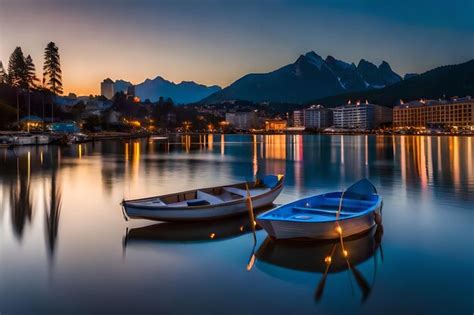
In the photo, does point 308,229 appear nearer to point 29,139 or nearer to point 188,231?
point 188,231

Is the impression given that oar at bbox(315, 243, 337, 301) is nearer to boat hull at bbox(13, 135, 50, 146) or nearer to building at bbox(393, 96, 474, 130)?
boat hull at bbox(13, 135, 50, 146)

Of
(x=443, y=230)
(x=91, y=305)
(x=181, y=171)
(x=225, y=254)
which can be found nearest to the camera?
(x=91, y=305)

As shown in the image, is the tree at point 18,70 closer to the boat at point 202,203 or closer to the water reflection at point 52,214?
the water reflection at point 52,214

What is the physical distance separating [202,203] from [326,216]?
4.15m

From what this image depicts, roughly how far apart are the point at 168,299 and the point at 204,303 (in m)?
0.70

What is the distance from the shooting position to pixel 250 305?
7910 millimetres

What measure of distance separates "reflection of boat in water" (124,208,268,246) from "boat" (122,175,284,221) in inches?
10.1

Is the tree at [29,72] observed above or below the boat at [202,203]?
above

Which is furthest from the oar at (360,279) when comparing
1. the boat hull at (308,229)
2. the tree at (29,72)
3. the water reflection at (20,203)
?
the tree at (29,72)

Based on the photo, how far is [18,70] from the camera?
282 feet

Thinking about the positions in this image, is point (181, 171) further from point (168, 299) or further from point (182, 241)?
point (168, 299)

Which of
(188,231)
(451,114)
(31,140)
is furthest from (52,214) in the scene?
(451,114)

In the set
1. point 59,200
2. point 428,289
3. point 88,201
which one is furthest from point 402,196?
point 59,200

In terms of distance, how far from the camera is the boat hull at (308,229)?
10.8m
